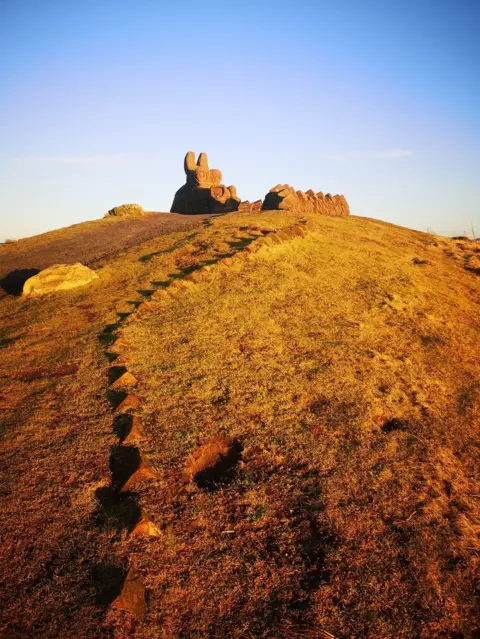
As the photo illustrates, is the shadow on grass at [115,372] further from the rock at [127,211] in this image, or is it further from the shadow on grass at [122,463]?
the rock at [127,211]

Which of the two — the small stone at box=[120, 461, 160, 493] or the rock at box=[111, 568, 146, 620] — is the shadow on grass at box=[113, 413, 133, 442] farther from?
the rock at box=[111, 568, 146, 620]

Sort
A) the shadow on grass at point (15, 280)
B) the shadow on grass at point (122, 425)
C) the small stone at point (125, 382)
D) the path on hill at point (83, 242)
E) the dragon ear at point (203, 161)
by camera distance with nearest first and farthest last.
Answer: the shadow on grass at point (122, 425), the small stone at point (125, 382), the shadow on grass at point (15, 280), the path on hill at point (83, 242), the dragon ear at point (203, 161)

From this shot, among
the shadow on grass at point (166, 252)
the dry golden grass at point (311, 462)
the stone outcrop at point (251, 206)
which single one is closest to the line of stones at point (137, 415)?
the dry golden grass at point (311, 462)

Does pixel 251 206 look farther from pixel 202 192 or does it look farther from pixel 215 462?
pixel 215 462

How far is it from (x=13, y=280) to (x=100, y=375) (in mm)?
7013

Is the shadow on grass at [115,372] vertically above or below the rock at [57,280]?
below

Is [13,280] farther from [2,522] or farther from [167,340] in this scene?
[2,522]

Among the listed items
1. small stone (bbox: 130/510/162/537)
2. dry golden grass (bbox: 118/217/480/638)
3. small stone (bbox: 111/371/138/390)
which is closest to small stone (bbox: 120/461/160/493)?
dry golden grass (bbox: 118/217/480/638)

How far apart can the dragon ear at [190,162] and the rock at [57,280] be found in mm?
29262

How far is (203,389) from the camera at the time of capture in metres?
5.25

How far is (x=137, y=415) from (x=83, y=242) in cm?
1239

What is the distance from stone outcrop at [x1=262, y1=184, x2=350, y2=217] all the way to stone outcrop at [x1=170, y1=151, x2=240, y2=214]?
6.67 metres

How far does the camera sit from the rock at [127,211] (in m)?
21.2

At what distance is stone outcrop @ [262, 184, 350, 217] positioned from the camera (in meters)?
20.0
